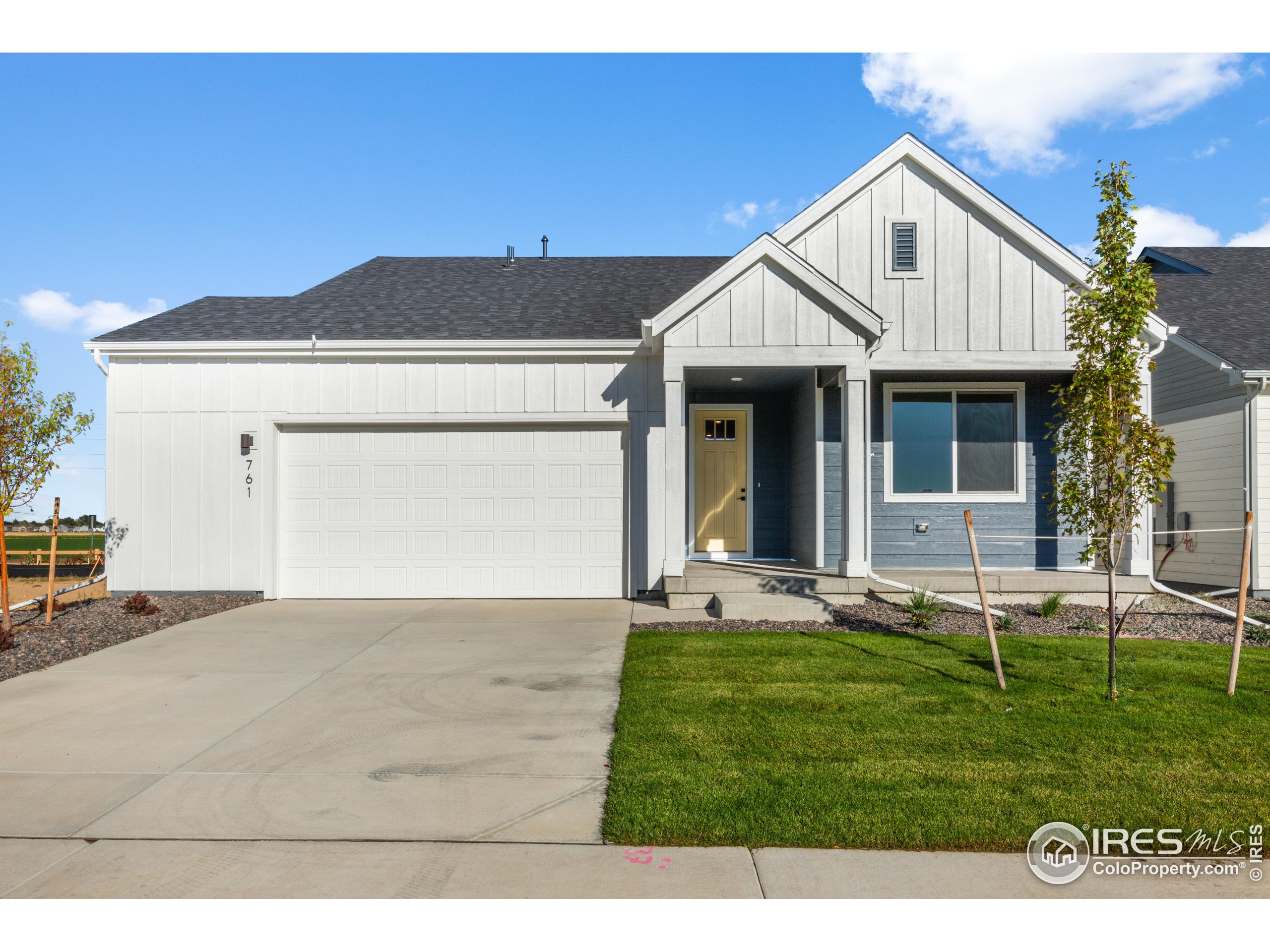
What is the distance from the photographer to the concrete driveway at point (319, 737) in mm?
3678

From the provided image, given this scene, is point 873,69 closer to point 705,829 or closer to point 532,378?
point 532,378

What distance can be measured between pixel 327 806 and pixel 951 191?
35.7 feet

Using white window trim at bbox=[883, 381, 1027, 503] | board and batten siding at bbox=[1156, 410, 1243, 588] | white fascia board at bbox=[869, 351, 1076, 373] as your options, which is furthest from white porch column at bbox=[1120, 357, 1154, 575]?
white window trim at bbox=[883, 381, 1027, 503]

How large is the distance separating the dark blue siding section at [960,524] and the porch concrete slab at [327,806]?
8.14 m

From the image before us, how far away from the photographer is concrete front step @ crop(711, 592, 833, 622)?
867 cm

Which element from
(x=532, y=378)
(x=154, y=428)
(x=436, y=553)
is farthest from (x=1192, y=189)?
(x=154, y=428)

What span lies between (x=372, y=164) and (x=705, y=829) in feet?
43.7

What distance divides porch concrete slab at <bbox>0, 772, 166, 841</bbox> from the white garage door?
6.43 meters

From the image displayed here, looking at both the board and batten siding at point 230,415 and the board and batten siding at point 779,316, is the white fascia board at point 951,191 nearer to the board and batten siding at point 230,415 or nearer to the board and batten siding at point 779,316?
the board and batten siding at point 779,316

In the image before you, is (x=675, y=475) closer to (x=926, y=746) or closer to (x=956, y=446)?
(x=956, y=446)

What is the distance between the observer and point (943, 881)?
120 inches

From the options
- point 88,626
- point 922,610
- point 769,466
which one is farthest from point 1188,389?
point 88,626

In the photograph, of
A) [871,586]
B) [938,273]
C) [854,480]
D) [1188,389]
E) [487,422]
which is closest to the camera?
[854,480]

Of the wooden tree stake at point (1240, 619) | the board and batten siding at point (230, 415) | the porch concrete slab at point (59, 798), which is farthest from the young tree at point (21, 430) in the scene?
the wooden tree stake at point (1240, 619)
